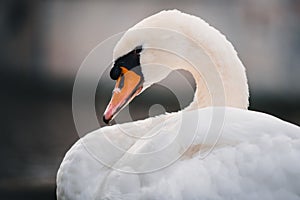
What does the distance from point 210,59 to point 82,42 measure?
2743mm

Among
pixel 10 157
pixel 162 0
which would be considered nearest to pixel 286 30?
pixel 162 0

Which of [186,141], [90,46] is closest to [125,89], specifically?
[186,141]

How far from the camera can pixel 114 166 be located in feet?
4.37

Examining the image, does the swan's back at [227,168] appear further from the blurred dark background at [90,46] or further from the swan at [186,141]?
the blurred dark background at [90,46]

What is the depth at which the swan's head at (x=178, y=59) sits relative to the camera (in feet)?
4.55

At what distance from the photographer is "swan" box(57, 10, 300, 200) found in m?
1.21

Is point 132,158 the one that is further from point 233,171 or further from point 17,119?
point 17,119

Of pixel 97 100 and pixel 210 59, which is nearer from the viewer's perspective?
→ pixel 210 59

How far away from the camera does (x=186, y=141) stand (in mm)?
1272

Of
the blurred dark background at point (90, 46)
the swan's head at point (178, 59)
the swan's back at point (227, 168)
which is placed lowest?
the blurred dark background at point (90, 46)

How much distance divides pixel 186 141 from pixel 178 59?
23 centimetres

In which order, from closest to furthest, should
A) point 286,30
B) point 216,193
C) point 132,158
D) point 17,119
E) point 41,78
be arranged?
point 216,193
point 132,158
point 17,119
point 286,30
point 41,78

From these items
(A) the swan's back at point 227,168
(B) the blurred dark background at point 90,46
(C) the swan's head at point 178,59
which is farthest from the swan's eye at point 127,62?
(B) the blurred dark background at point 90,46

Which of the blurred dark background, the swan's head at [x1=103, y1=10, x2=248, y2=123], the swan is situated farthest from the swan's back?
the blurred dark background
